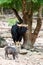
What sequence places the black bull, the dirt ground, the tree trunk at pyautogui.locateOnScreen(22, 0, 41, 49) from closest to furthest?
the dirt ground < the tree trunk at pyautogui.locateOnScreen(22, 0, 41, 49) < the black bull

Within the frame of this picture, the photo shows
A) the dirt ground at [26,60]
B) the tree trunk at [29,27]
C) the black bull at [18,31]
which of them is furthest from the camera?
the black bull at [18,31]

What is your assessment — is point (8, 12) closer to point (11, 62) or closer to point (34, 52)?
point (34, 52)

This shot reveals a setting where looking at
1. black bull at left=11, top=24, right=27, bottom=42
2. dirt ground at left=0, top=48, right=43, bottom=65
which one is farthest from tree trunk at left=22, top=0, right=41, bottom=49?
dirt ground at left=0, top=48, right=43, bottom=65

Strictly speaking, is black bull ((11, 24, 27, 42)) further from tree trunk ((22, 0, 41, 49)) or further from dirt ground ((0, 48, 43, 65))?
dirt ground ((0, 48, 43, 65))

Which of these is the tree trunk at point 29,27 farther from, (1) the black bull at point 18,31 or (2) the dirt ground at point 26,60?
(2) the dirt ground at point 26,60

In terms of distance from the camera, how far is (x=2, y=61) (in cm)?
811

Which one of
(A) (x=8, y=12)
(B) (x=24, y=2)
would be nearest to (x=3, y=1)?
(B) (x=24, y=2)

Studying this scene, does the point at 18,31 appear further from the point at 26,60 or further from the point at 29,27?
the point at 26,60

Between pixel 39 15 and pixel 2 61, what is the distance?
10.8 feet

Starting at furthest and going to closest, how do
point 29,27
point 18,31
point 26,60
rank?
point 18,31
point 29,27
point 26,60

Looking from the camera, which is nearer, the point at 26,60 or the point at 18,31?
the point at 26,60

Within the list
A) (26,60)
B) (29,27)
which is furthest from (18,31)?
(26,60)

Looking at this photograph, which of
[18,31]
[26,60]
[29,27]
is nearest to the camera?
[26,60]

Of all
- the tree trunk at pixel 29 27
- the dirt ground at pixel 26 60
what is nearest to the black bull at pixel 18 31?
the tree trunk at pixel 29 27
